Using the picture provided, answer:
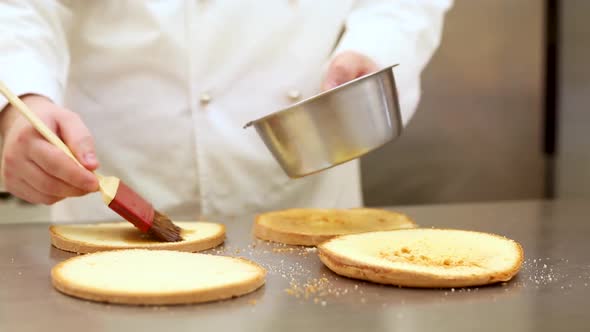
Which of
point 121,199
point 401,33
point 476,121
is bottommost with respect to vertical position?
point 476,121

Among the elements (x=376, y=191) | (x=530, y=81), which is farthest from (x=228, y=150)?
(x=530, y=81)

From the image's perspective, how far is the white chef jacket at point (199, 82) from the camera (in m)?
1.54

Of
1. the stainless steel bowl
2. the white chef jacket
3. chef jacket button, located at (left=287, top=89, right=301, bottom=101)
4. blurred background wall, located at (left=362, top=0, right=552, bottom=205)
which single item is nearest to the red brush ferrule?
the stainless steel bowl

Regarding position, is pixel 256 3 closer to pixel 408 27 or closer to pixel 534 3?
pixel 408 27

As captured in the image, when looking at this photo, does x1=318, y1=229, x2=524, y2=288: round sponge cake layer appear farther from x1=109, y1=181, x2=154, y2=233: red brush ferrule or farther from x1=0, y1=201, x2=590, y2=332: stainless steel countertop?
x1=109, y1=181, x2=154, y2=233: red brush ferrule

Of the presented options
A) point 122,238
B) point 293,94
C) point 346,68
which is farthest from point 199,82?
point 122,238

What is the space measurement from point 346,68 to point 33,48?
581 mm

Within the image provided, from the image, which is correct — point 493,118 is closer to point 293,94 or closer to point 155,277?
point 293,94

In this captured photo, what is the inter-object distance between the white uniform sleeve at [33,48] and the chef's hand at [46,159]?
67 mm

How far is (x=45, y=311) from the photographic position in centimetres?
86

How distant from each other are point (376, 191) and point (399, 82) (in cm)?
84

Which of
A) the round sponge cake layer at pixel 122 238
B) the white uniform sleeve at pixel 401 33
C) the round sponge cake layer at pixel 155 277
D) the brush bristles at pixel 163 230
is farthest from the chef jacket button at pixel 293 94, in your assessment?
the round sponge cake layer at pixel 155 277

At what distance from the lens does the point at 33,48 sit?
1.40m

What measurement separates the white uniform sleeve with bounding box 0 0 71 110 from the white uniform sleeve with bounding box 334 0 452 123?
22.3 inches
